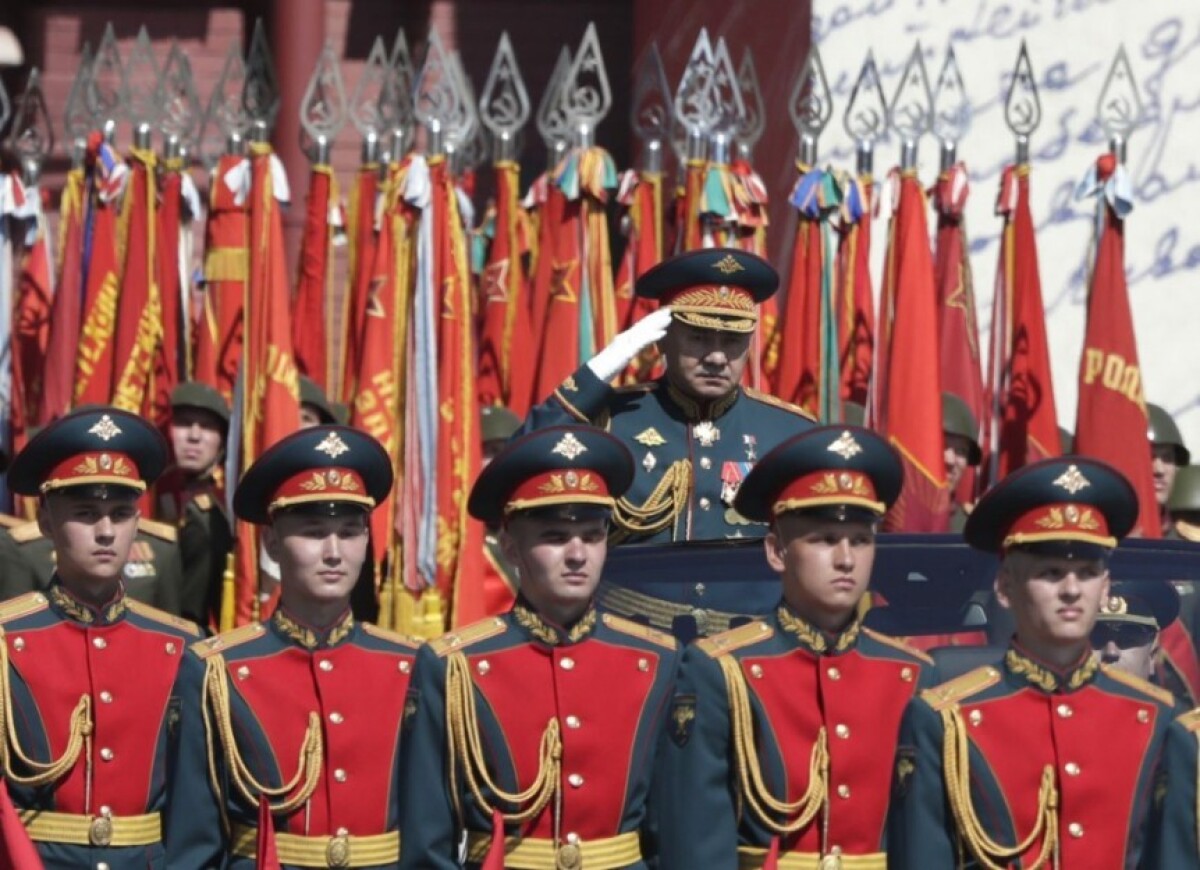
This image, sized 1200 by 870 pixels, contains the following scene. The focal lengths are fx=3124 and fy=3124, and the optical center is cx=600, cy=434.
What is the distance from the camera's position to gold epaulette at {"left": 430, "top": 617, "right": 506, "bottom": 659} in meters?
6.45

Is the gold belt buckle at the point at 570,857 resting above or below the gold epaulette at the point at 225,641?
below

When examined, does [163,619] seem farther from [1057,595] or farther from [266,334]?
[266,334]

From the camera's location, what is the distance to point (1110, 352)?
11.2m

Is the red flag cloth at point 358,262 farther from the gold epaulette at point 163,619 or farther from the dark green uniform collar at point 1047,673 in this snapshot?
the dark green uniform collar at point 1047,673

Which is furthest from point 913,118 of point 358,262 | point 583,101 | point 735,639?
point 735,639

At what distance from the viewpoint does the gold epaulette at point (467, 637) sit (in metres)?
6.45

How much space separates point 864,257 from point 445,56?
66.4 inches

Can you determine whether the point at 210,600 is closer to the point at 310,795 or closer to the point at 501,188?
the point at 501,188

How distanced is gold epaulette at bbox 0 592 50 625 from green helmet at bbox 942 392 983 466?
4744 millimetres

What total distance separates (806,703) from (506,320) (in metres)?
5.59

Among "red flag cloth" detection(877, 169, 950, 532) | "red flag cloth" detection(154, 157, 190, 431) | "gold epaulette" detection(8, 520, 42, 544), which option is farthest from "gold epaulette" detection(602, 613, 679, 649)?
"red flag cloth" detection(154, 157, 190, 431)

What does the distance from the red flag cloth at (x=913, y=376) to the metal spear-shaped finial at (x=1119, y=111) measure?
28.2 inches

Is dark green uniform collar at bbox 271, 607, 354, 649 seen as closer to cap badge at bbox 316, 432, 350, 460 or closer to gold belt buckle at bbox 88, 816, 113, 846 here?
cap badge at bbox 316, 432, 350, 460

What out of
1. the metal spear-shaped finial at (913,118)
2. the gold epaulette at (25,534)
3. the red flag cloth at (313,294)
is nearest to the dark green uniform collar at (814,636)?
the gold epaulette at (25,534)
